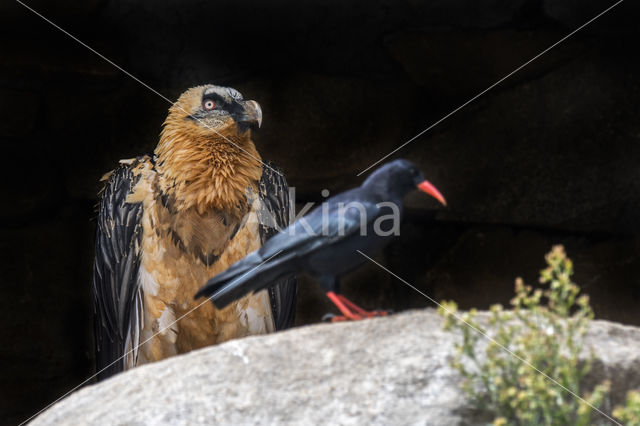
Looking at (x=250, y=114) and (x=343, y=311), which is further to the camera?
(x=250, y=114)

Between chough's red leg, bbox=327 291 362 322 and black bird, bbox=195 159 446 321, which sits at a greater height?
black bird, bbox=195 159 446 321

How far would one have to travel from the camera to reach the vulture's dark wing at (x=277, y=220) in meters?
2.86

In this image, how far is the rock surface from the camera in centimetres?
158

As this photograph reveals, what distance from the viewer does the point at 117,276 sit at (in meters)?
2.85

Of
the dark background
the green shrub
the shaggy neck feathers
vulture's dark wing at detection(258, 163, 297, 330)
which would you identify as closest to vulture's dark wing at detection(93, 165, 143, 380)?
the shaggy neck feathers

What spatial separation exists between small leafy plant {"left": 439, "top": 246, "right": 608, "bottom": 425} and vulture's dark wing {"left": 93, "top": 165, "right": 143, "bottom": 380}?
1451 mm

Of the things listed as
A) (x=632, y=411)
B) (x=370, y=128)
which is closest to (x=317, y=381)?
(x=632, y=411)

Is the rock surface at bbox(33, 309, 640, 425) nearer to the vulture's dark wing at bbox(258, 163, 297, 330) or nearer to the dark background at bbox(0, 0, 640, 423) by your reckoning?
the vulture's dark wing at bbox(258, 163, 297, 330)

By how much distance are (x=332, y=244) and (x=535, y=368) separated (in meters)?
0.58

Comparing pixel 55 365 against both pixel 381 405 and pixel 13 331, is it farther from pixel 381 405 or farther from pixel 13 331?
pixel 381 405

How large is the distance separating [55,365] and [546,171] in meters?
2.14

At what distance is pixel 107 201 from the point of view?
2912 millimetres

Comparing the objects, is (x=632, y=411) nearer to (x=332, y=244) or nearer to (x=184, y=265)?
(x=332, y=244)

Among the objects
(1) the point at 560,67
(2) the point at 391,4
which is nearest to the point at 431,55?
(2) the point at 391,4
